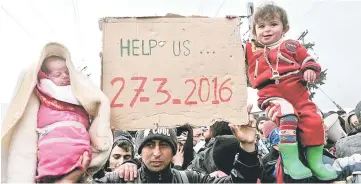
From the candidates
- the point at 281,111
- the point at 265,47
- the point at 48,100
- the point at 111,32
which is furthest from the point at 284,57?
the point at 48,100

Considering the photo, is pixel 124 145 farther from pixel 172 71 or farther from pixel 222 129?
pixel 172 71

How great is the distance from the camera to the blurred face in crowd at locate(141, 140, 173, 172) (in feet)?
7.56

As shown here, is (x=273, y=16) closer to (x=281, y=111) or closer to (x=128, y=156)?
(x=281, y=111)

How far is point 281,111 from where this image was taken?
2119mm

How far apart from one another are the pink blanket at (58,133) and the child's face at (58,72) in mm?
47

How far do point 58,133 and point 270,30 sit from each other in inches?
44.5

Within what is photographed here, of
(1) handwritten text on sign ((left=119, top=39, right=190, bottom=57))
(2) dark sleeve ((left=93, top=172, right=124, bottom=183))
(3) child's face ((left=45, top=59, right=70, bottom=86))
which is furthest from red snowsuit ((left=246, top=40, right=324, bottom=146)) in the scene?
(3) child's face ((left=45, top=59, right=70, bottom=86))

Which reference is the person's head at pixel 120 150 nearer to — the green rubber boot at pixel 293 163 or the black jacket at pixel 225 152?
the black jacket at pixel 225 152

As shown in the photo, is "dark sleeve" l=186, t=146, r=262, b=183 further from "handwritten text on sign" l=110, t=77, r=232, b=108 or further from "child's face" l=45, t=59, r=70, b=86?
"child's face" l=45, t=59, r=70, b=86

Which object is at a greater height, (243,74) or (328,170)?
(243,74)

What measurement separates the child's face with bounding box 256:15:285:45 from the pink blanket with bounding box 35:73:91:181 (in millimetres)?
952

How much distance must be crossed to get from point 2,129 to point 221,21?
112 cm

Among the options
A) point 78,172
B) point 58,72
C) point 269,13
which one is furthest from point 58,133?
point 269,13

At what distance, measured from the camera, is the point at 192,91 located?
2.14 meters
